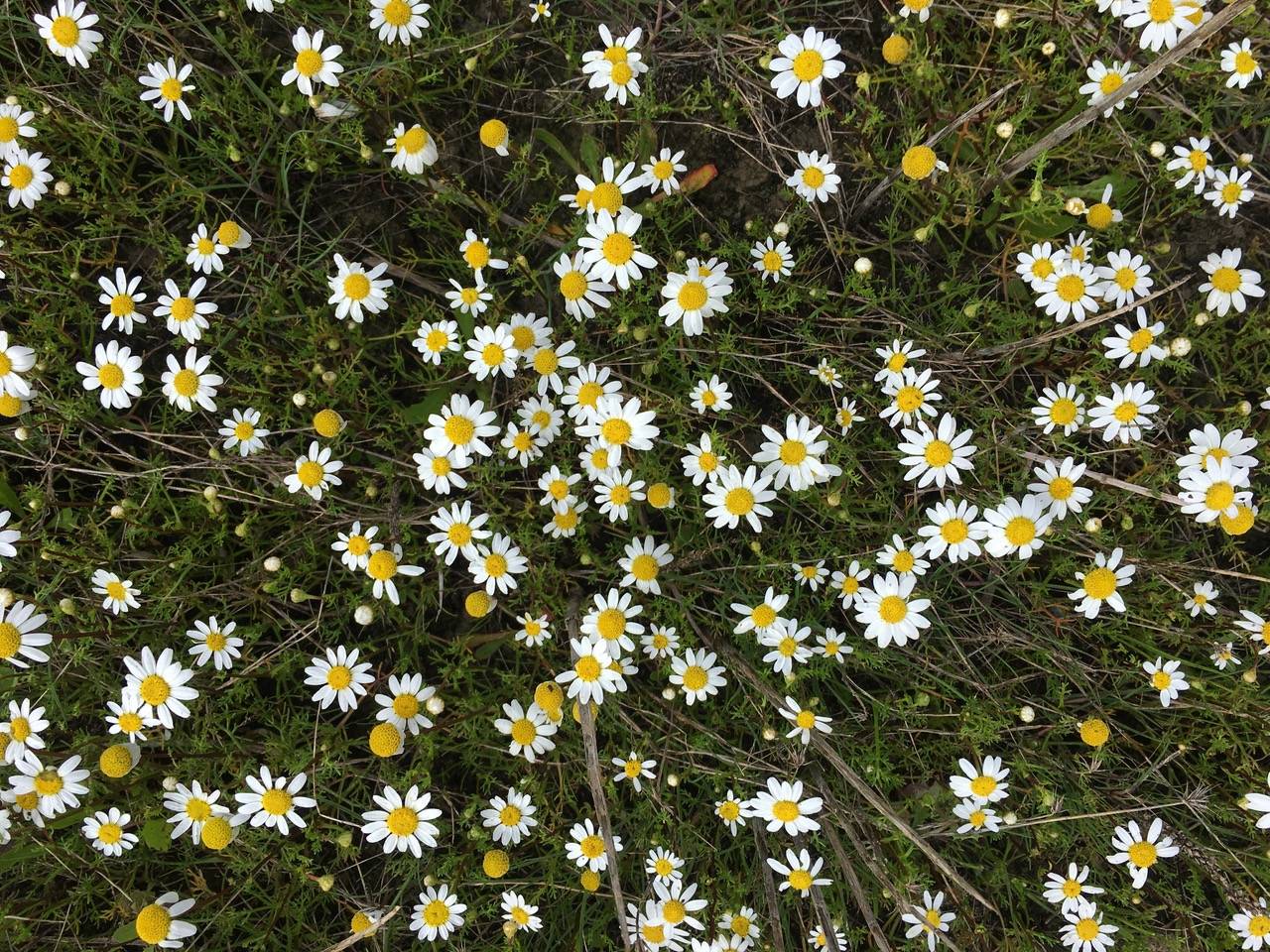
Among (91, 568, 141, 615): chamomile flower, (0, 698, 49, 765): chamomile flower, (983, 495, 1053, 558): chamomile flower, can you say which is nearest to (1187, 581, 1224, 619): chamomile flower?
(983, 495, 1053, 558): chamomile flower

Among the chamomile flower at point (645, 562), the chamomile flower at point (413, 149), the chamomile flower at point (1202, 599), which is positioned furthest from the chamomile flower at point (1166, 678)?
the chamomile flower at point (413, 149)

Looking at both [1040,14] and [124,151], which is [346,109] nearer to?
[124,151]

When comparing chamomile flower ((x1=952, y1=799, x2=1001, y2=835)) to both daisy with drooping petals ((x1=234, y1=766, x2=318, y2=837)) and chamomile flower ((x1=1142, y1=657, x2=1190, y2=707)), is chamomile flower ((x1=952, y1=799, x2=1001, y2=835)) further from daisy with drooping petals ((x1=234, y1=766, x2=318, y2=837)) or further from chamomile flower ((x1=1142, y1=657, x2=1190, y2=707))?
daisy with drooping petals ((x1=234, y1=766, x2=318, y2=837))

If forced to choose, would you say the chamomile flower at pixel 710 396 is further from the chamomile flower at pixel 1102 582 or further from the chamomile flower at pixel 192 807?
the chamomile flower at pixel 192 807

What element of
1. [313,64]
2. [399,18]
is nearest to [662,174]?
[399,18]

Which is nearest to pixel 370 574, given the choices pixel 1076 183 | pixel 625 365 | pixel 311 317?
pixel 311 317

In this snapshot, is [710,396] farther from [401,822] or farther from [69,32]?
[69,32]
